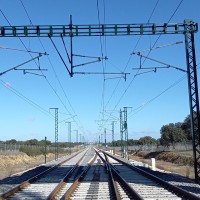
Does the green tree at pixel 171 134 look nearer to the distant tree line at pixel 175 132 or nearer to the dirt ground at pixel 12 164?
the distant tree line at pixel 175 132

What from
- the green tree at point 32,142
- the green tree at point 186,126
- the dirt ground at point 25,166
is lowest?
the dirt ground at point 25,166

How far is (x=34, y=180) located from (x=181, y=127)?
4852 inches

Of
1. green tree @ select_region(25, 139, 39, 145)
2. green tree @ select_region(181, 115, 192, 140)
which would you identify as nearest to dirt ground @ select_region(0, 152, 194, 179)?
green tree @ select_region(181, 115, 192, 140)

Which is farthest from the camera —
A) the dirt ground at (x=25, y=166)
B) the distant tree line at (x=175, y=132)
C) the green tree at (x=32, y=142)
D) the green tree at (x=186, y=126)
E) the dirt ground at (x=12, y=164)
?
the green tree at (x=32, y=142)

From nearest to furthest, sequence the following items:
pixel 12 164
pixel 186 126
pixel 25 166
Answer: pixel 25 166, pixel 12 164, pixel 186 126

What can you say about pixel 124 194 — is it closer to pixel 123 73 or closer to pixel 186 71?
pixel 186 71

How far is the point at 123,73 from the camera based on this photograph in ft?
102

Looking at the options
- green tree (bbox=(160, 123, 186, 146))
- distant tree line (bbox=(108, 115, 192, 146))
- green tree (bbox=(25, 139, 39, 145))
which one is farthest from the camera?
green tree (bbox=(25, 139, 39, 145))

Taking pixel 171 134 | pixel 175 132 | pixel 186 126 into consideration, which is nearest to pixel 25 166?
pixel 186 126

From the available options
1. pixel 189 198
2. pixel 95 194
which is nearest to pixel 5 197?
pixel 95 194

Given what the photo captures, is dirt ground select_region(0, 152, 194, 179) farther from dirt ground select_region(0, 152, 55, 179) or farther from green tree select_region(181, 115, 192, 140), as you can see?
green tree select_region(181, 115, 192, 140)

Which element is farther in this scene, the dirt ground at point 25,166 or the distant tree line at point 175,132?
the distant tree line at point 175,132

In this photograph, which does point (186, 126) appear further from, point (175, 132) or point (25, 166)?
point (25, 166)

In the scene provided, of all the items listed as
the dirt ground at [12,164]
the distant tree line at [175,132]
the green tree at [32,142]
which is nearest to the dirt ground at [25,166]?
the dirt ground at [12,164]
